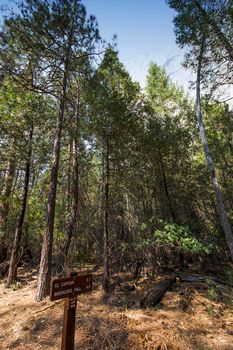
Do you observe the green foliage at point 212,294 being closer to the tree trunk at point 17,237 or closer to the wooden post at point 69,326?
the wooden post at point 69,326

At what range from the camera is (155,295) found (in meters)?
5.79

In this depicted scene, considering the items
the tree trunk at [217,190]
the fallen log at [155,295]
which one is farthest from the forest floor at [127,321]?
the tree trunk at [217,190]

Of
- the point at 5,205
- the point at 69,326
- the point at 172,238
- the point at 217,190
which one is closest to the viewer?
the point at 69,326

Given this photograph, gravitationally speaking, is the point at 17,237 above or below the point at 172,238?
above

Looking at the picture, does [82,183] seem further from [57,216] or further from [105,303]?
[105,303]

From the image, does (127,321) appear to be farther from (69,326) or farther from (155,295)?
(69,326)

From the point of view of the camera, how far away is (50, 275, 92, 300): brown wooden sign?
2.86 m

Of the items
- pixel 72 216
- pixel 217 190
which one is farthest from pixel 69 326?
pixel 217 190

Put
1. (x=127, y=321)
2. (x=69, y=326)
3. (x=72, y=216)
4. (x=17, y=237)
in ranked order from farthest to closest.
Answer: (x=17, y=237)
(x=72, y=216)
(x=127, y=321)
(x=69, y=326)

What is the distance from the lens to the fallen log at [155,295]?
547 cm

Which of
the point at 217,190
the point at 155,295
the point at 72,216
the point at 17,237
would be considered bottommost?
the point at 155,295

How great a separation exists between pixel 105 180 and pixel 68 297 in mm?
5685

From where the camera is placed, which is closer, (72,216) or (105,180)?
(72,216)

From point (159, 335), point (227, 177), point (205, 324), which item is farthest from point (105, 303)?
point (227, 177)
